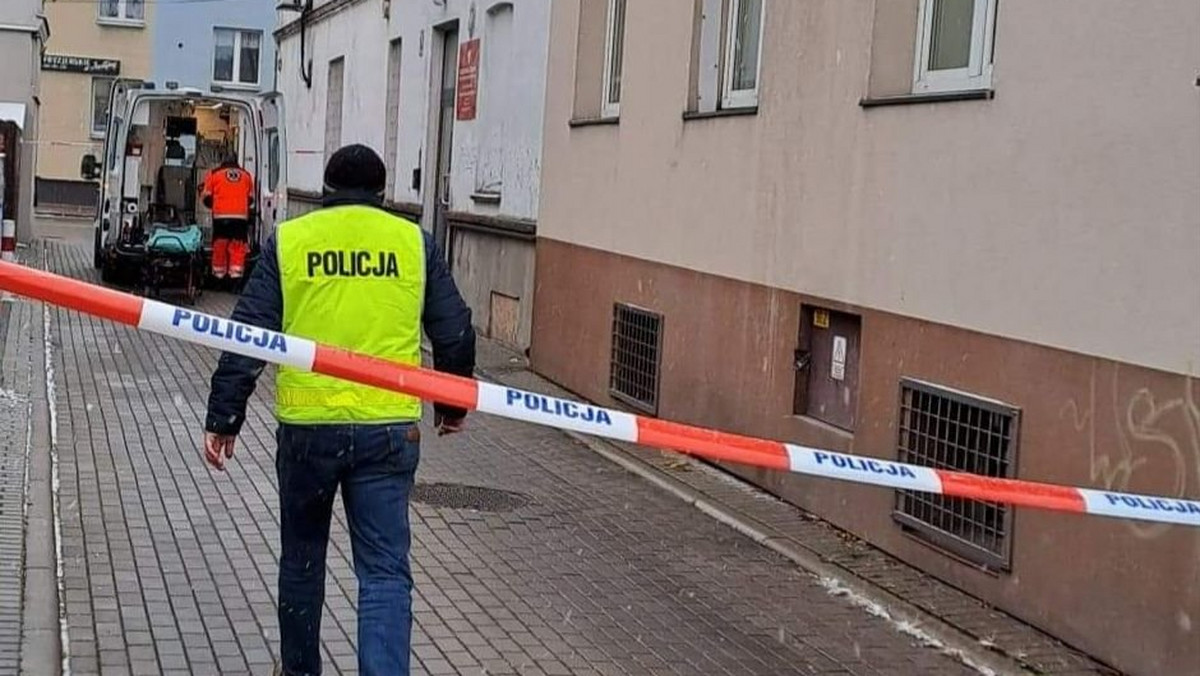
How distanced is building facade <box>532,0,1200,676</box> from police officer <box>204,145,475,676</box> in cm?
278

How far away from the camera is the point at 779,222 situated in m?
10.3

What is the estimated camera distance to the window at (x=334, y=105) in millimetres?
28266

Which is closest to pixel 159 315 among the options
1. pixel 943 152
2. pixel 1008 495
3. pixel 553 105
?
pixel 1008 495

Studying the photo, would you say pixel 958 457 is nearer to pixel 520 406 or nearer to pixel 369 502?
pixel 520 406

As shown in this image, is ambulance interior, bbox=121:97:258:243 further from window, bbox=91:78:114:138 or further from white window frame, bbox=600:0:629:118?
window, bbox=91:78:114:138

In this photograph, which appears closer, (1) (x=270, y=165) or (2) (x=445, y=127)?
(2) (x=445, y=127)

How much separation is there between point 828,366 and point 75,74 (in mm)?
44610

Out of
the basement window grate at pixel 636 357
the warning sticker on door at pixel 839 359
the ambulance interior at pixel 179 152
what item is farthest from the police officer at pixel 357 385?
the ambulance interior at pixel 179 152

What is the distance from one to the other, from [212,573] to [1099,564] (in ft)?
12.6

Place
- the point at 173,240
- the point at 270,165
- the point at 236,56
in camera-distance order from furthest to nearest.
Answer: the point at 236,56 → the point at 270,165 → the point at 173,240

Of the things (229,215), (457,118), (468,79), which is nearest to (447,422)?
Answer: (468,79)

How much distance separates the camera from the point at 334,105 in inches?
1136

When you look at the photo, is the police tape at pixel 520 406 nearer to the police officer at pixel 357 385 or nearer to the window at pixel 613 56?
the police officer at pixel 357 385

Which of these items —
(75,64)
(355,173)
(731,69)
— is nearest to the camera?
(355,173)
